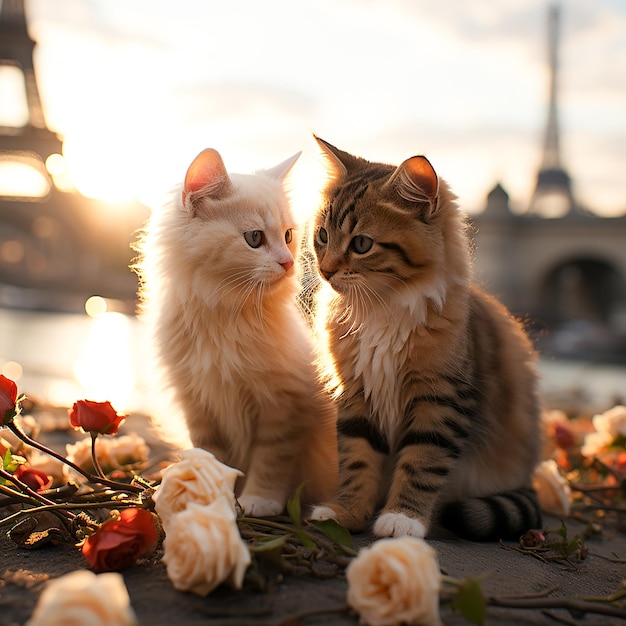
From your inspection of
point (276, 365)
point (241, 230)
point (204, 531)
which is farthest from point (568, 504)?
point (204, 531)

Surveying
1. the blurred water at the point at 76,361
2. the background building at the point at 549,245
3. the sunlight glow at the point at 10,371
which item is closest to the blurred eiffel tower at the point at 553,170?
the background building at the point at 549,245

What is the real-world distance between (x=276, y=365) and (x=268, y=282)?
0.71 feet

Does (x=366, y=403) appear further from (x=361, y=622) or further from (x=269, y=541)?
(x=361, y=622)

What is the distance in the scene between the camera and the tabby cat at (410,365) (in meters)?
1.58

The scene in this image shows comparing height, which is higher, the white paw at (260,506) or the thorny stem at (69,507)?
the thorny stem at (69,507)

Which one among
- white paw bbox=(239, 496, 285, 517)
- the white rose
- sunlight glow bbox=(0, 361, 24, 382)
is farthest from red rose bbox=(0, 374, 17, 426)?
the white rose

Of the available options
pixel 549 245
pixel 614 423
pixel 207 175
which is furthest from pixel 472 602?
pixel 549 245

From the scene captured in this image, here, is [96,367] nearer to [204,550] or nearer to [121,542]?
[121,542]

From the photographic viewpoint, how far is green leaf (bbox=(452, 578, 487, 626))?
0.88 meters

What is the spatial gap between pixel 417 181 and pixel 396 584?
A: 0.99 metres

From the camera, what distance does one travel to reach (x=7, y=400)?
128cm

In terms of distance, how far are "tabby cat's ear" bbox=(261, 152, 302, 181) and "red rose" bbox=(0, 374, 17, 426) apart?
103 cm

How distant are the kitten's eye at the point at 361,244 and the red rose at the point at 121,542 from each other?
83 centimetres

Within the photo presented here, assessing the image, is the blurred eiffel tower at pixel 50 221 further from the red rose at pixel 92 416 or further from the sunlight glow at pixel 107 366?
the red rose at pixel 92 416
